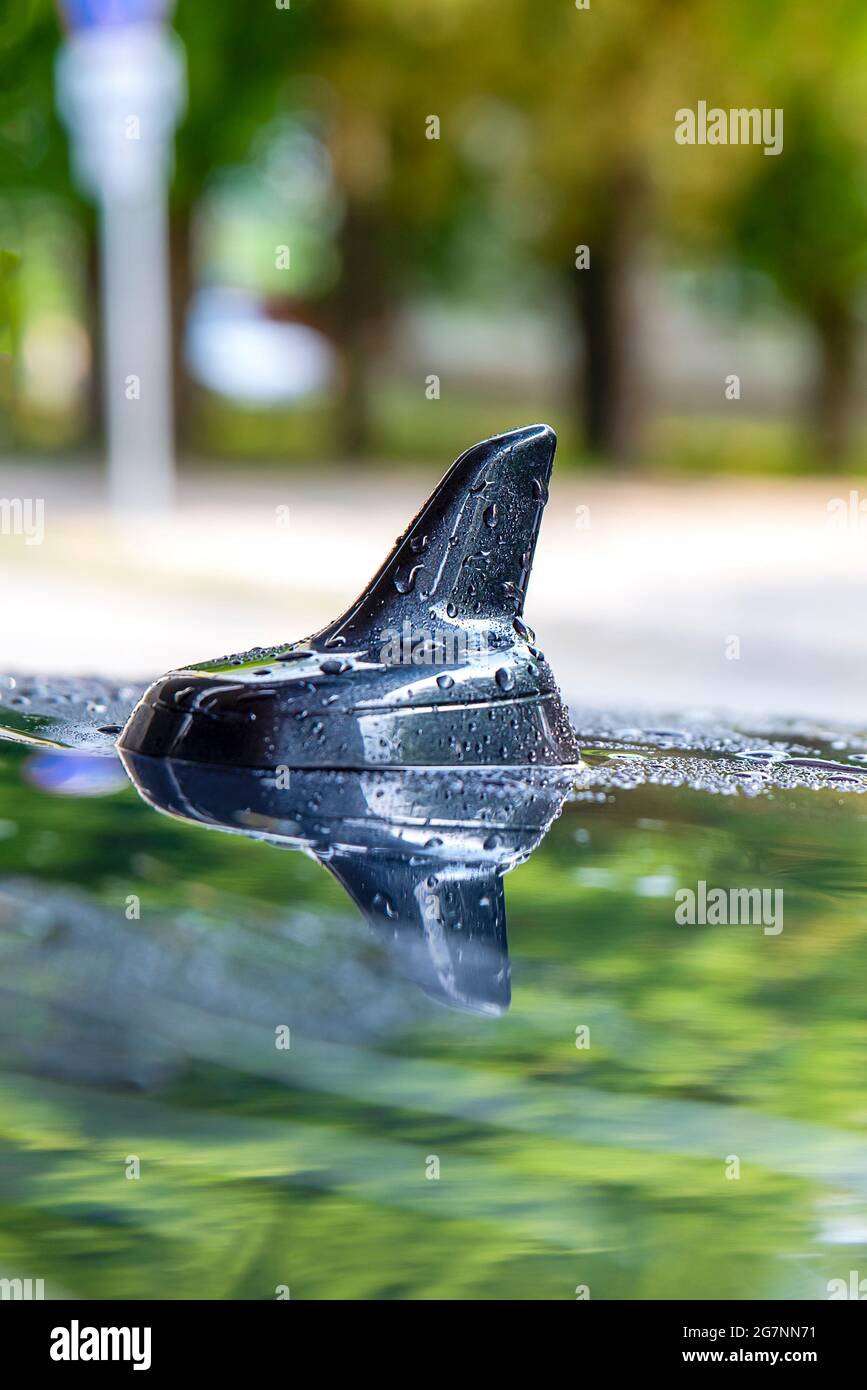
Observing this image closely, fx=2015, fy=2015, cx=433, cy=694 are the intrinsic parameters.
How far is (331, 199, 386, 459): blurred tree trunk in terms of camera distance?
24797 mm

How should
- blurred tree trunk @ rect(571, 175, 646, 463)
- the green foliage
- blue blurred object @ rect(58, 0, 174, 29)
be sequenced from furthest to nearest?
blurred tree trunk @ rect(571, 175, 646, 463) → blue blurred object @ rect(58, 0, 174, 29) → the green foliage

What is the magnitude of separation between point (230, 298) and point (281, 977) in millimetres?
43436

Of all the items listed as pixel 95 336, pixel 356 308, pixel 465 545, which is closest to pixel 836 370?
pixel 356 308

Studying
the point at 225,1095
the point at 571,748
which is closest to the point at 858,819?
the point at 571,748

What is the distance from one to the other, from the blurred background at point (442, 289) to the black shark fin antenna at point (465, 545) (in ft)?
4.14

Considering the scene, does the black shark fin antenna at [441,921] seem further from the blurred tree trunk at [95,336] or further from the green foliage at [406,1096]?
the blurred tree trunk at [95,336]

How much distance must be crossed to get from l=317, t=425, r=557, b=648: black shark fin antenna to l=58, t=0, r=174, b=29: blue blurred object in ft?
38.2

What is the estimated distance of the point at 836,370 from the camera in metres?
29.1

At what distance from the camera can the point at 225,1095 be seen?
1327mm

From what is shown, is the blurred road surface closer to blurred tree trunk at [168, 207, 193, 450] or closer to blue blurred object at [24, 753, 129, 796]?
blurred tree trunk at [168, 207, 193, 450]

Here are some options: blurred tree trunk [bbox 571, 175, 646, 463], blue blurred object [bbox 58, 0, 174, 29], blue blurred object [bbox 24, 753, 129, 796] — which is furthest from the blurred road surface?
blue blurred object [bbox 24, 753, 129, 796]

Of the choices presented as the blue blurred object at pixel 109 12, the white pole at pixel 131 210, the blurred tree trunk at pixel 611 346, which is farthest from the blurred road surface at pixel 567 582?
the blue blurred object at pixel 109 12

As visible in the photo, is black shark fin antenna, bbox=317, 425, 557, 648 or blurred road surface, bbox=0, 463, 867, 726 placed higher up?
blurred road surface, bbox=0, 463, 867, 726

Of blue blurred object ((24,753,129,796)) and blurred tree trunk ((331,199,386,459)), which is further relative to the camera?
blurred tree trunk ((331,199,386,459))
